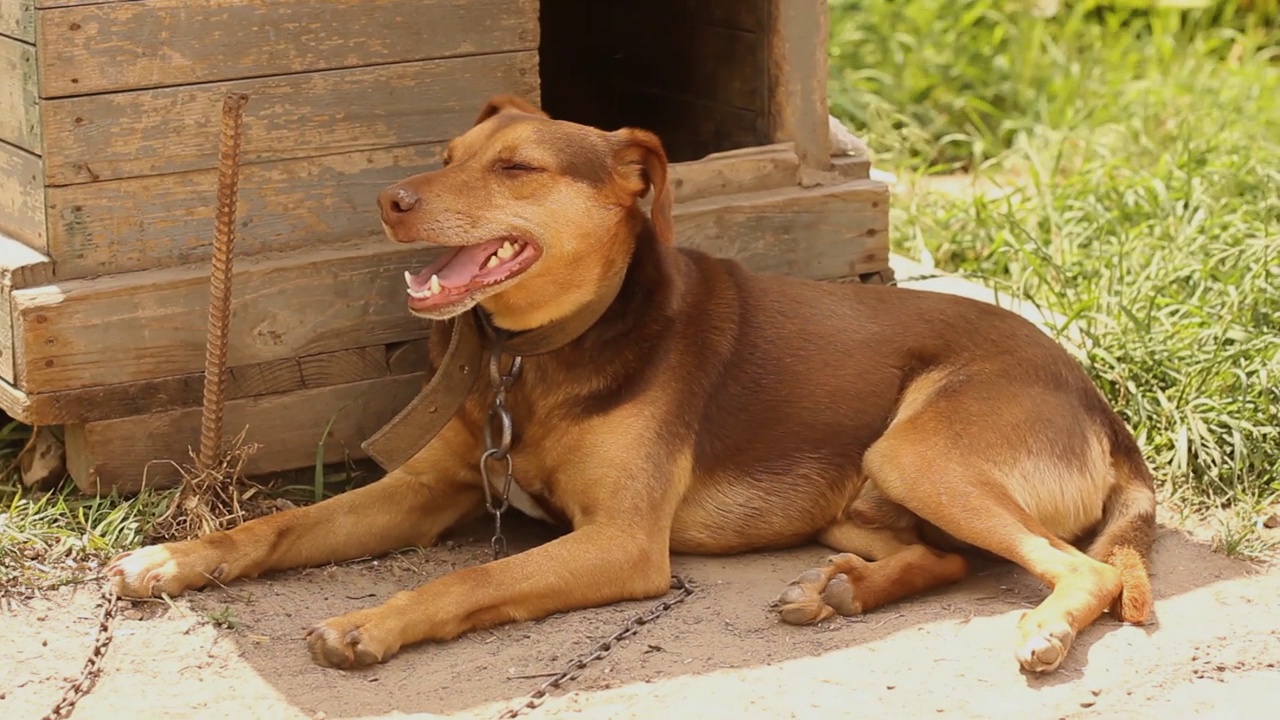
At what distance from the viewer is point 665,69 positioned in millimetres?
6727

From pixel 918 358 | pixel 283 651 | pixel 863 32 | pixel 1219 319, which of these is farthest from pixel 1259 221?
pixel 283 651

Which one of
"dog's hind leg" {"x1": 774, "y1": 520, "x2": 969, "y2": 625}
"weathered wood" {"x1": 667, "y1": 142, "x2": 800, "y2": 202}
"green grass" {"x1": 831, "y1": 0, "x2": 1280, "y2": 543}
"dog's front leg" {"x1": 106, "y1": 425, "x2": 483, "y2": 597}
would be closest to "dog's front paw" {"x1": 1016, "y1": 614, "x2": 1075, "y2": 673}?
"dog's hind leg" {"x1": 774, "y1": 520, "x2": 969, "y2": 625}

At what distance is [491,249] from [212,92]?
1.03 m

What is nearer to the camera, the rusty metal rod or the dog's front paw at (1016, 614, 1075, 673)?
the dog's front paw at (1016, 614, 1075, 673)

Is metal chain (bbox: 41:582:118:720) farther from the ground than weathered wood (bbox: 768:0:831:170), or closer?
closer

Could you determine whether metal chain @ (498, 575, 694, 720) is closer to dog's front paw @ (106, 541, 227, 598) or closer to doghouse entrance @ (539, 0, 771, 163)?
dog's front paw @ (106, 541, 227, 598)

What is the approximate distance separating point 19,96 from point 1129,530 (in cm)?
329

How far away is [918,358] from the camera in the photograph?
4.73 m

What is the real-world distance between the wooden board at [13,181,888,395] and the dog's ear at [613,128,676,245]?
3.01ft

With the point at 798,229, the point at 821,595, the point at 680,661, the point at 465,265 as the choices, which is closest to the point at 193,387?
the point at 465,265

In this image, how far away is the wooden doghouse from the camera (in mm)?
4516

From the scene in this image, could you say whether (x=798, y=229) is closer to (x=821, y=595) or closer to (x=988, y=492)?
(x=988, y=492)

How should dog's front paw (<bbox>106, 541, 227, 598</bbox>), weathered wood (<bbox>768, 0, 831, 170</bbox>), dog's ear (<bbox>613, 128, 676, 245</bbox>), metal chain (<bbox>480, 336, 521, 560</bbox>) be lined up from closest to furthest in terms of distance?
dog's front paw (<bbox>106, 541, 227, 598</bbox>) → dog's ear (<bbox>613, 128, 676, 245</bbox>) → metal chain (<bbox>480, 336, 521, 560</bbox>) → weathered wood (<bbox>768, 0, 831, 170</bbox>)

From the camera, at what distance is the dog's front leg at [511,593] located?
3.89 metres
